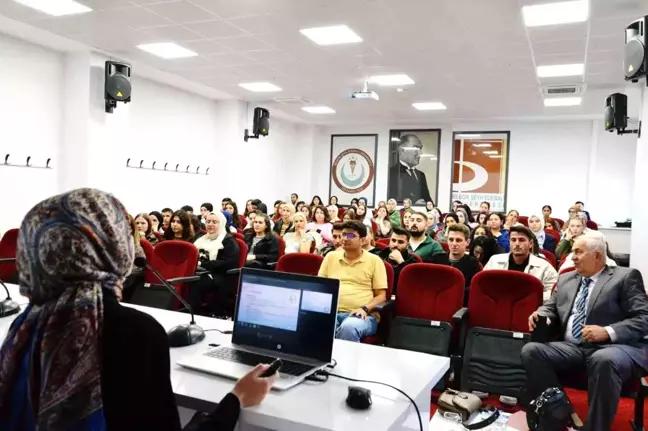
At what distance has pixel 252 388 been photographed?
1.45 metres

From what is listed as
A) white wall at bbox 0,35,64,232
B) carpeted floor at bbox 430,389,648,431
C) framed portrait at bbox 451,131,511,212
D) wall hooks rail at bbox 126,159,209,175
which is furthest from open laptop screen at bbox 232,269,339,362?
framed portrait at bbox 451,131,511,212

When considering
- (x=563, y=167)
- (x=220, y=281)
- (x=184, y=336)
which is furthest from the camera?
(x=563, y=167)

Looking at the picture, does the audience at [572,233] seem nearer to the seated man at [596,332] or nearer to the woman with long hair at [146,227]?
the seated man at [596,332]

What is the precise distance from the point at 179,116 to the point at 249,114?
160 cm

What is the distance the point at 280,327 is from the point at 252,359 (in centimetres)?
15

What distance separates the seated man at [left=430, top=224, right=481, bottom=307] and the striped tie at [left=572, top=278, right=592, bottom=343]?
109 centimetres

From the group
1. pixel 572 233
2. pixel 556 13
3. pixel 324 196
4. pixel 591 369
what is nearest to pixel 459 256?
pixel 591 369

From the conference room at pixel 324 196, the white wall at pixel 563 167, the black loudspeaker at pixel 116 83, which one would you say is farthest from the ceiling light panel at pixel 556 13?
the white wall at pixel 563 167

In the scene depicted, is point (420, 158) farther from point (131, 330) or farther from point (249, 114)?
point (131, 330)

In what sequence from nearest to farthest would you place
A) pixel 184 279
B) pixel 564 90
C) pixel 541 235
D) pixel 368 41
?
1. pixel 184 279
2. pixel 368 41
3. pixel 541 235
4. pixel 564 90

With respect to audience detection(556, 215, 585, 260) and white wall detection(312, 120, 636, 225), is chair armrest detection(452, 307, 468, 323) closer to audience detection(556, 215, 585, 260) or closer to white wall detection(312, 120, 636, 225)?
audience detection(556, 215, 585, 260)

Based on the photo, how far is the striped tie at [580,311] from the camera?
3082 mm

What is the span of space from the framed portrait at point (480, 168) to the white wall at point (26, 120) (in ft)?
29.2

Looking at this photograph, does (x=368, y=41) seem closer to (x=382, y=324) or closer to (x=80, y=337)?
(x=382, y=324)
